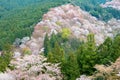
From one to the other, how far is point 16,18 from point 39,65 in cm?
8400

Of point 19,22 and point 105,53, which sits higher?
point 19,22

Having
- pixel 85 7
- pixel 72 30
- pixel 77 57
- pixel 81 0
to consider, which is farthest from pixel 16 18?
pixel 77 57

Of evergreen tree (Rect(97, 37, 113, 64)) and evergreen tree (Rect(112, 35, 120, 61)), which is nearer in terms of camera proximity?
evergreen tree (Rect(112, 35, 120, 61))

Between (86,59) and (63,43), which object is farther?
(63,43)

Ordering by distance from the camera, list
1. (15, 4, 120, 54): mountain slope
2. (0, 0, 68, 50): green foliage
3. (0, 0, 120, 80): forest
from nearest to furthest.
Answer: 1. (0, 0, 120, 80): forest
2. (0, 0, 68, 50): green foliage
3. (15, 4, 120, 54): mountain slope

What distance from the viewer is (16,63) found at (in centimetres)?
4081

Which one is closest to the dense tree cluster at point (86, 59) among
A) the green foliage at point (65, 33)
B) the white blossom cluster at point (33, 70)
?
the white blossom cluster at point (33, 70)

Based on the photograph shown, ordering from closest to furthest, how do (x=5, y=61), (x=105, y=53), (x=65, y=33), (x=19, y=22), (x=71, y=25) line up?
(x=105, y=53)
(x=5, y=61)
(x=65, y=33)
(x=19, y=22)
(x=71, y=25)

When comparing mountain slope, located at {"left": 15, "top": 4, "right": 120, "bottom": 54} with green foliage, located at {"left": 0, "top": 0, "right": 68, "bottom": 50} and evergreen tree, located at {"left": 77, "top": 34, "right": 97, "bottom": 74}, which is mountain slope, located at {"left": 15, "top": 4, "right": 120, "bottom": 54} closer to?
green foliage, located at {"left": 0, "top": 0, "right": 68, "bottom": 50}

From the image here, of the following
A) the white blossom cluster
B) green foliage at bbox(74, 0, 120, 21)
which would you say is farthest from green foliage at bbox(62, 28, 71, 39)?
the white blossom cluster

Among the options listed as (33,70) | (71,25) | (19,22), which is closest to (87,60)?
(33,70)

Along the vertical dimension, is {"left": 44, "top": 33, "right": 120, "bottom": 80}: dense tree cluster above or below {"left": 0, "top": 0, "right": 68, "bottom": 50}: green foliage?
below

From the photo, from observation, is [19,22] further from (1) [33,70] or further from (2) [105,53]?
(1) [33,70]

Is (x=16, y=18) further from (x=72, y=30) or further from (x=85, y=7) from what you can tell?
(x=85, y=7)
